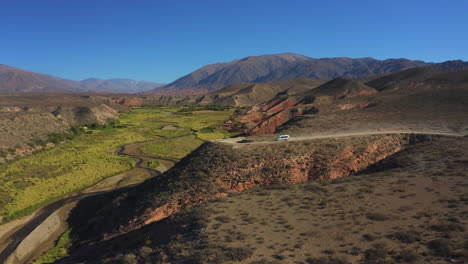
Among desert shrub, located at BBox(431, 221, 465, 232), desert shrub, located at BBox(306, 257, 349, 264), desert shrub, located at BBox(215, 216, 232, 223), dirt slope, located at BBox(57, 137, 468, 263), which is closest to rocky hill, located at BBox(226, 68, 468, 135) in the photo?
dirt slope, located at BBox(57, 137, 468, 263)

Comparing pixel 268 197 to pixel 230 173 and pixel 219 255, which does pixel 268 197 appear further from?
pixel 219 255

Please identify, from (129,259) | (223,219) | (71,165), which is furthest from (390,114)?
(71,165)

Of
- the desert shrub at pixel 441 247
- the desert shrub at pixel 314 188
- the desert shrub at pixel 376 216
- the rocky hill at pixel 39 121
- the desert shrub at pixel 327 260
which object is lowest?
the desert shrub at pixel 327 260

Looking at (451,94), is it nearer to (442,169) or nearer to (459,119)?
(459,119)

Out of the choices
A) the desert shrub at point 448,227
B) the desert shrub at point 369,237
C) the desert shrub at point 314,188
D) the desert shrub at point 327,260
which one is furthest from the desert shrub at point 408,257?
the desert shrub at point 314,188

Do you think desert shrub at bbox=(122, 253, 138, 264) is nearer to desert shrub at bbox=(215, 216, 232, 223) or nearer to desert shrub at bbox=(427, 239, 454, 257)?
desert shrub at bbox=(215, 216, 232, 223)

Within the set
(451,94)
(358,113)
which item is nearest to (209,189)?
(358,113)

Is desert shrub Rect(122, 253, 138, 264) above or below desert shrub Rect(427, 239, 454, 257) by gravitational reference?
below

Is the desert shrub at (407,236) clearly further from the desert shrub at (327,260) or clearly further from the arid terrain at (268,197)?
the desert shrub at (327,260)
